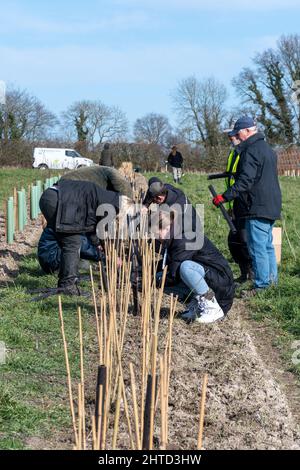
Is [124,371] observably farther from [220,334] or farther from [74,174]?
[74,174]

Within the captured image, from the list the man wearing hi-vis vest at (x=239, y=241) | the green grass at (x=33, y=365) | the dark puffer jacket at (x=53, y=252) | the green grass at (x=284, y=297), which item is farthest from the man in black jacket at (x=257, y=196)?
the dark puffer jacket at (x=53, y=252)

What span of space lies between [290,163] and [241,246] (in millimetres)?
26376

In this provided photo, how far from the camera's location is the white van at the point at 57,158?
33.1 m

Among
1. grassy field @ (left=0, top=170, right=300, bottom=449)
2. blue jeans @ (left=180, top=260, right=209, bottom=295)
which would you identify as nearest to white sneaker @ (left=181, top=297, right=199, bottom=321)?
blue jeans @ (left=180, top=260, right=209, bottom=295)

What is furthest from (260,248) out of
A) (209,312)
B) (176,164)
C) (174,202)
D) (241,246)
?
(176,164)

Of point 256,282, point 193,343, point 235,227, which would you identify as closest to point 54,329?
point 193,343

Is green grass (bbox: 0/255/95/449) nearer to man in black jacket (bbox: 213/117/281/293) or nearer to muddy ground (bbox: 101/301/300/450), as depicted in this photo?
muddy ground (bbox: 101/301/300/450)

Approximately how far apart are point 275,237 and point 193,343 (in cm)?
362

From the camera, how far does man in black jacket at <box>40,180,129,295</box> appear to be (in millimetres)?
6828

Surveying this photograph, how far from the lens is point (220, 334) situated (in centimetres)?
562

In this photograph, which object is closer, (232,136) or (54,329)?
(54,329)

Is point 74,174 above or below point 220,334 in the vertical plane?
above

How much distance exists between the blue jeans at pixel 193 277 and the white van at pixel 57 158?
1067 inches
